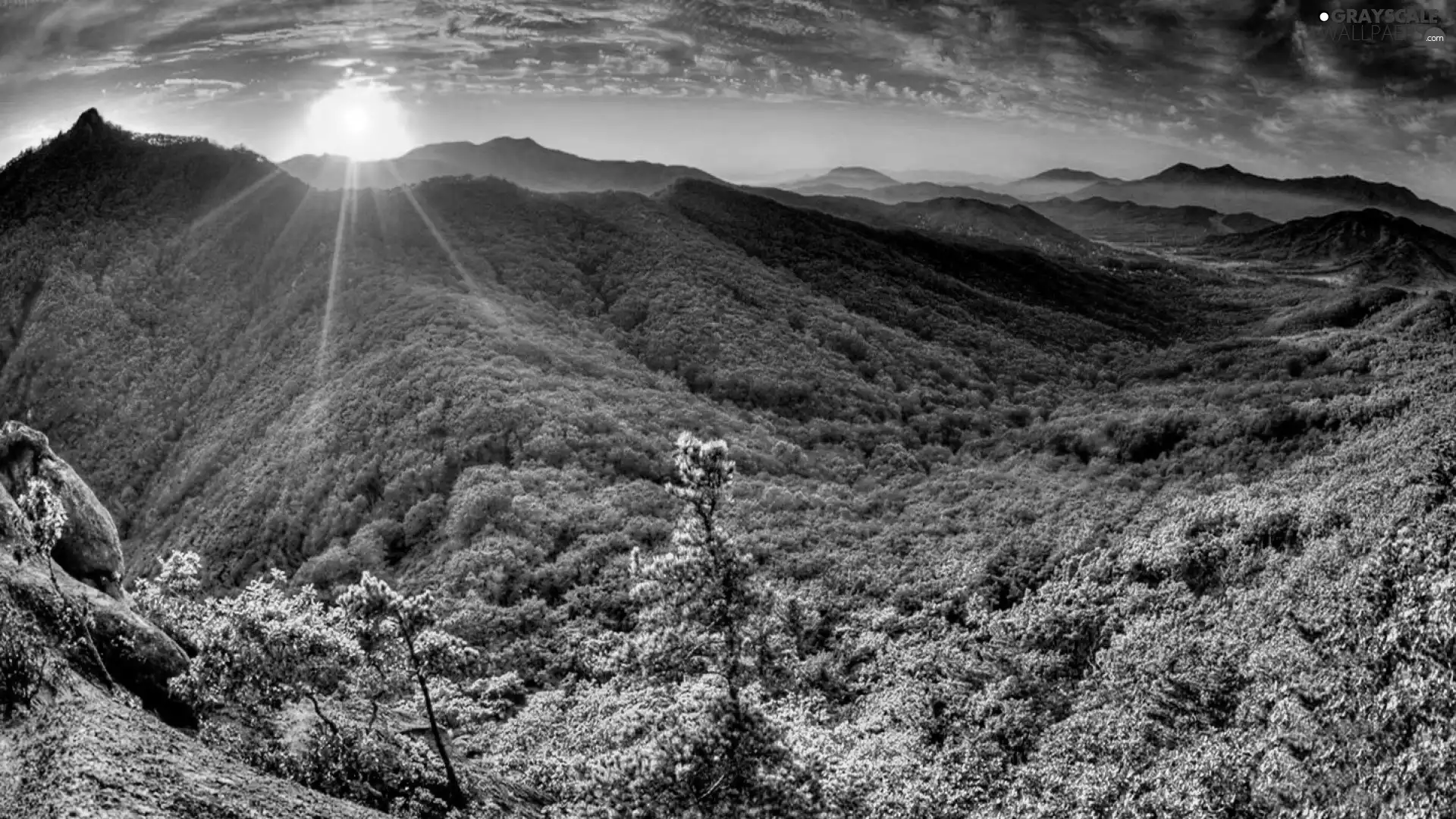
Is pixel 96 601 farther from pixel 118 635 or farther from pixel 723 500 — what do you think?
pixel 723 500

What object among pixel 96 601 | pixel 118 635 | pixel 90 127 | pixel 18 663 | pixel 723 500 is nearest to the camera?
pixel 18 663

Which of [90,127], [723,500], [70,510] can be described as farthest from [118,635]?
[90,127]

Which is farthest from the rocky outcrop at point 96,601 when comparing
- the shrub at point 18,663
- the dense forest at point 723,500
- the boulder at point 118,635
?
the shrub at point 18,663

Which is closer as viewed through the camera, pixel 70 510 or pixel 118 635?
pixel 118 635

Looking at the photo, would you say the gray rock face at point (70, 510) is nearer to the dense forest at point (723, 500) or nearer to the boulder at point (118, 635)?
the dense forest at point (723, 500)

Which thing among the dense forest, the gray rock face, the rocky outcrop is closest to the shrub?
the rocky outcrop

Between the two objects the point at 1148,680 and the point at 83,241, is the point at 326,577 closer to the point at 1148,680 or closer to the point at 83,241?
the point at 1148,680

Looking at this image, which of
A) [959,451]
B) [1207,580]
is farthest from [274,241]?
[1207,580]
